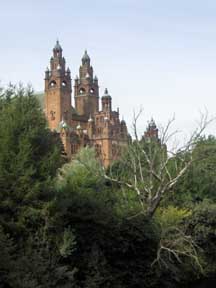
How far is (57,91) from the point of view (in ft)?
297

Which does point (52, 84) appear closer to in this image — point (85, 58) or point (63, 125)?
point (63, 125)

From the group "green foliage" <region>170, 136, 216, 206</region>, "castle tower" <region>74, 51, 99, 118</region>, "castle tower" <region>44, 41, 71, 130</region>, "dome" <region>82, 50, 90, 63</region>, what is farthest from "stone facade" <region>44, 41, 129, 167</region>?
"green foliage" <region>170, 136, 216, 206</region>

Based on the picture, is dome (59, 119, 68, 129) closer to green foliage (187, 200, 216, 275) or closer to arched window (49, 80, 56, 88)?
arched window (49, 80, 56, 88)

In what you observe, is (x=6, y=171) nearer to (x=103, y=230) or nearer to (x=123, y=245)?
(x=103, y=230)

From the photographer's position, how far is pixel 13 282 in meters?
19.5

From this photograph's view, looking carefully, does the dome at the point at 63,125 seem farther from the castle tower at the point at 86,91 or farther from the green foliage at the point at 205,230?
the green foliage at the point at 205,230

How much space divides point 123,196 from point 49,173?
38.5 ft

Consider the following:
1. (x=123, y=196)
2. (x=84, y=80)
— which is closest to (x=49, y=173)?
(x=123, y=196)

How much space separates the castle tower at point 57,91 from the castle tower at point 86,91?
6.27 meters

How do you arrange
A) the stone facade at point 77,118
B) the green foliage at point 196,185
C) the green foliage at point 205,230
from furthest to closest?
1. the stone facade at point 77,118
2. the green foliage at point 196,185
3. the green foliage at point 205,230

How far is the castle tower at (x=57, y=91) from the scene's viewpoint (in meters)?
89.6

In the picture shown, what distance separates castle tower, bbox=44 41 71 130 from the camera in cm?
8962

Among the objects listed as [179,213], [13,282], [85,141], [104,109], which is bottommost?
[13,282]

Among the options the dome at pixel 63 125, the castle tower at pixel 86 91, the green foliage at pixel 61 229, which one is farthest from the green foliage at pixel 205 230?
the castle tower at pixel 86 91
